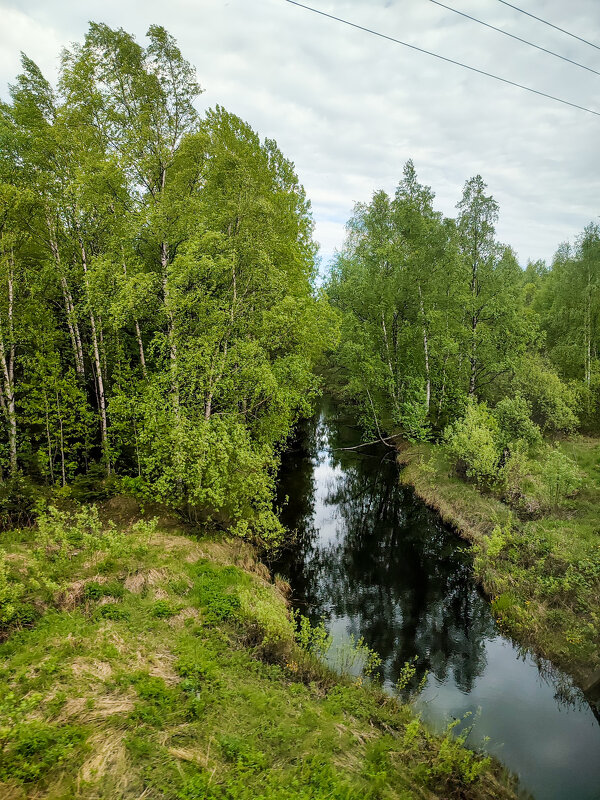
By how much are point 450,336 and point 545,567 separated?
16.3m

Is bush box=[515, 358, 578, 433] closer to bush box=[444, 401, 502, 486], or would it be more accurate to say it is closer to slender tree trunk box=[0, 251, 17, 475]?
bush box=[444, 401, 502, 486]

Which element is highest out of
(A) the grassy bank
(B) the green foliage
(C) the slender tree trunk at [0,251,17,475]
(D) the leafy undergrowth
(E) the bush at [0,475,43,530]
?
(C) the slender tree trunk at [0,251,17,475]

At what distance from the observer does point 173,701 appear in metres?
6.79

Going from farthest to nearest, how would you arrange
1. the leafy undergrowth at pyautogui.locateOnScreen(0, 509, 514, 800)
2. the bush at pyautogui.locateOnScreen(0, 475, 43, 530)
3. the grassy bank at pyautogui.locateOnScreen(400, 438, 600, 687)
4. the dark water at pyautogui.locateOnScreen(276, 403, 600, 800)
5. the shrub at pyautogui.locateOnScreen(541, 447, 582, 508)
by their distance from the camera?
1. the shrub at pyautogui.locateOnScreen(541, 447, 582, 508)
2. the bush at pyautogui.locateOnScreen(0, 475, 43, 530)
3. the grassy bank at pyautogui.locateOnScreen(400, 438, 600, 687)
4. the dark water at pyautogui.locateOnScreen(276, 403, 600, 800)
5. the leafy undergrowth at pyautogui.locateOnScreen(0, 509, 514, 800)

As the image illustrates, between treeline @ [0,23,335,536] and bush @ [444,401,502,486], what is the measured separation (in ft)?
32.8

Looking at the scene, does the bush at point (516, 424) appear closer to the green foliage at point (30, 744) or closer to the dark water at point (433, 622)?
the dark water at point (433, 622)

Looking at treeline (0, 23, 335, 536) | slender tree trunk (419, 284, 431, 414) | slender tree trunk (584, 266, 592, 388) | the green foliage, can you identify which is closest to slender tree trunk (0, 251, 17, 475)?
treeline (0, 23, 335, 536)

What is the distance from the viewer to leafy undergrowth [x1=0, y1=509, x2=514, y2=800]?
543 centimetres

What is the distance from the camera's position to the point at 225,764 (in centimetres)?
590

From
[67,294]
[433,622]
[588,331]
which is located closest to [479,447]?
[433,622]

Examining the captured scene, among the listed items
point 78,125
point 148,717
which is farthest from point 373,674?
point 78,125

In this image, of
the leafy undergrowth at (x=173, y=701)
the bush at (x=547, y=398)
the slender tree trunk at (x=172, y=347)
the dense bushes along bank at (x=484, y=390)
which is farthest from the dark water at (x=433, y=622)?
the bush at (x=547, y=398)

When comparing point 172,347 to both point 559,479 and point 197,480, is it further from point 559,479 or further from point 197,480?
point 559,479

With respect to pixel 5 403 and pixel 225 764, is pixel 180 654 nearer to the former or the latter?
pixel 225 764
